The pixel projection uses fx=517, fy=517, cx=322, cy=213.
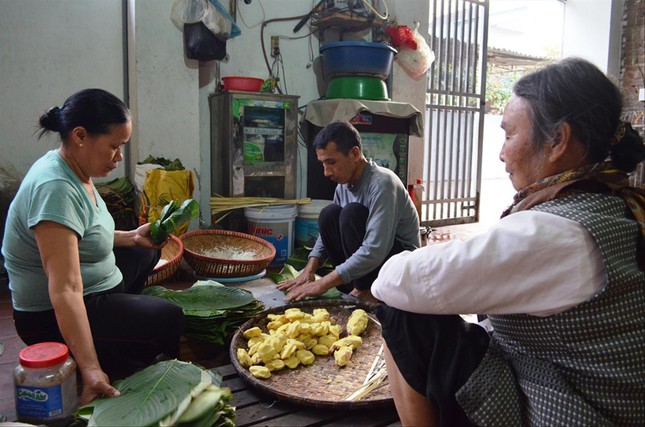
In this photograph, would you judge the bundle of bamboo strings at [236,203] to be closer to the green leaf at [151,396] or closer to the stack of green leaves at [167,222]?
the stack of green leaves at [167,222]

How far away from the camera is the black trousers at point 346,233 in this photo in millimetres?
3016

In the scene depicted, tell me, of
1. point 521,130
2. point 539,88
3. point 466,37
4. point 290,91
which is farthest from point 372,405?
point 466,37

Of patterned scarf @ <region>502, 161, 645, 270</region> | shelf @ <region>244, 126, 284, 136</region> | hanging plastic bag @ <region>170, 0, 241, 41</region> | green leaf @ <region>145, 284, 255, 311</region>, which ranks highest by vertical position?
hanging plastic bag @ <region>170, 0, 241, 41</region>

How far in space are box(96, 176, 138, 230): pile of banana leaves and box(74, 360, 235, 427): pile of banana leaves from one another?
255cm

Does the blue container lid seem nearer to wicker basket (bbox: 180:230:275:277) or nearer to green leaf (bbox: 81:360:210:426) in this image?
wicker basket (bbox: 180:230:275:277)

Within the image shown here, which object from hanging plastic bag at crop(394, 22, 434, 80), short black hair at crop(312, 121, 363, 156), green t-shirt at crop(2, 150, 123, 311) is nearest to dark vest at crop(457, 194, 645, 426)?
green t-shirt at crop(2, 150, 123, 311)

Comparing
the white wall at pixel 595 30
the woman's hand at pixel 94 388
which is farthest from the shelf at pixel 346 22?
the white wall at pixel 595 30

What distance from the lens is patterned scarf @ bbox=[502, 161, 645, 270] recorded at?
1.16 metres

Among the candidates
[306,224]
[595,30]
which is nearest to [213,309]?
[306,224]

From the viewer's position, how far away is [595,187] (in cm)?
118

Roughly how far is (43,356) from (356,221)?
1.81 metres

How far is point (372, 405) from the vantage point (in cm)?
177

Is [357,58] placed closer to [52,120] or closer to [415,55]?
[415,55]

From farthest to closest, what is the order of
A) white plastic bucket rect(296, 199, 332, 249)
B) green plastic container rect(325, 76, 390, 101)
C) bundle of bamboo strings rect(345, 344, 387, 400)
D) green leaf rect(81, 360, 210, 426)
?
→ green plastic container rect(325, 76, 390, 101) < white plastic bucket rect(296, 199, 332, 249) < bundle of bamboo strings rect(345, 344, 387, 400) < green leaf rect(81, 360, 210, 426)
